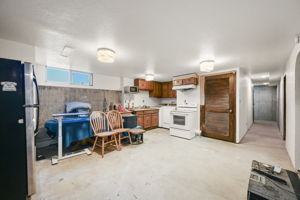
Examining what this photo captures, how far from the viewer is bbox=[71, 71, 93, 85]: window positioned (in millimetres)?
3849

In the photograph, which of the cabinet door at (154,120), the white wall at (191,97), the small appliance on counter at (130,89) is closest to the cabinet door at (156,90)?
the cabinet door at (154,120)

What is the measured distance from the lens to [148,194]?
62.3 inches

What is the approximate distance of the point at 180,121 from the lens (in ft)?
13.7

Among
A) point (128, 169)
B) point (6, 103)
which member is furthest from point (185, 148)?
point (6, 103)

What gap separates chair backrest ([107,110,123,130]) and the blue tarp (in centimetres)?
56

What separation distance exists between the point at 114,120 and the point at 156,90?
3.18m

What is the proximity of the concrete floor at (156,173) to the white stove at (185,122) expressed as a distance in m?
0.87

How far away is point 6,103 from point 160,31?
211cm

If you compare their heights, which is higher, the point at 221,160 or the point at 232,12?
the point at 232,12

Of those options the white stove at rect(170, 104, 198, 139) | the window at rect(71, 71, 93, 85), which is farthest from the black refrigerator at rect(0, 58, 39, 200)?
the white stove at rect(170, 104, 198, 139)

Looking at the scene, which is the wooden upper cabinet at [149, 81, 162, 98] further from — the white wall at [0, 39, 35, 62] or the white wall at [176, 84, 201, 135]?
the white wall at [0, 39, 35, 62]

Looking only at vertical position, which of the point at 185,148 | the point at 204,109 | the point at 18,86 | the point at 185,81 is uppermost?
the point at 185,81

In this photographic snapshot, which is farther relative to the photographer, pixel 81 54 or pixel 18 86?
Result: pixel 81 54

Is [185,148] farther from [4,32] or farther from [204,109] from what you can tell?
[4,32]
